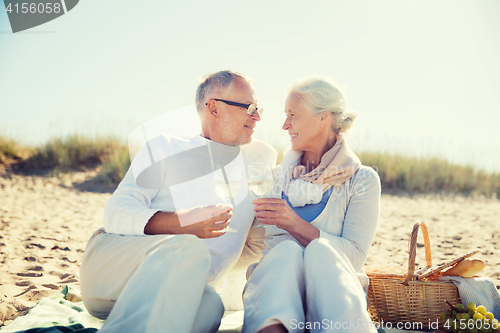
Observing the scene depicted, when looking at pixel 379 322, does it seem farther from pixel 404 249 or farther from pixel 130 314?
pixel 404 249

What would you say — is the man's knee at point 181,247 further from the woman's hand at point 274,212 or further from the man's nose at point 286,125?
the man's nose at point 286,125

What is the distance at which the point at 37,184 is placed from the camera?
34.1ft

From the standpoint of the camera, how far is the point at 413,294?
2652mm

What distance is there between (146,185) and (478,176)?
42.3 ft

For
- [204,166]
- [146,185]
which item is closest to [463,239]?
[204,166]

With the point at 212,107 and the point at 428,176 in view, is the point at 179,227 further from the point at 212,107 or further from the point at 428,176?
the point at 428,176

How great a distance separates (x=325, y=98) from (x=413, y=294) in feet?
5.47

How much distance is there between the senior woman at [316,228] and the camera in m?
1.76

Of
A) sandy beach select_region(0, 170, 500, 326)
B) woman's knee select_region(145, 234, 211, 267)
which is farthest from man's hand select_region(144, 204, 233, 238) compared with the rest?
sandy beach select_region(0, 170, 500, 326)

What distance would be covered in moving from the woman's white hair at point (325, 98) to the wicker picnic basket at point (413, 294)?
3.41 feet

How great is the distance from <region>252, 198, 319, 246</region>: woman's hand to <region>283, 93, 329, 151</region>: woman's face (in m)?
0.80

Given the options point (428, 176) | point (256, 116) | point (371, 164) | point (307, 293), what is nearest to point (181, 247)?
point (307, 293)

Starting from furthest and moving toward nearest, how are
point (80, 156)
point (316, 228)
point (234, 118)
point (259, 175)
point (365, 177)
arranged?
point (80, 156) → point (234, 118) → point (365, 177) → point (316, 228) → point (259, 175)

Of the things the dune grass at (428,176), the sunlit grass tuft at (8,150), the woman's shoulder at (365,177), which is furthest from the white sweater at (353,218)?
the sunlit grass tuft at (8,150)
